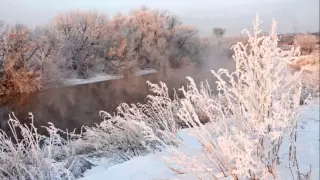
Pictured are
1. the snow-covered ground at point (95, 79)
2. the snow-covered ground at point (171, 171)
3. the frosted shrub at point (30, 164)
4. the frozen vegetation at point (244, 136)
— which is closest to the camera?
the frozen vegetation at point (244, 136)

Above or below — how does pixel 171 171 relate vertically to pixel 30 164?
above

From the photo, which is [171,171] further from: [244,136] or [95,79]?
[95,79]

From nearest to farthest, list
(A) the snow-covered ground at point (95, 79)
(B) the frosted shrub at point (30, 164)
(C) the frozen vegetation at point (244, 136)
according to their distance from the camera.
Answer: (C) the frozen vegetation at point (244, 136) < (B) the frosted shrub at point (30, 164) < (A) the snow-covered ground at point (95, 79)

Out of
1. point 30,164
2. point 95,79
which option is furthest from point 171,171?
point 95,79

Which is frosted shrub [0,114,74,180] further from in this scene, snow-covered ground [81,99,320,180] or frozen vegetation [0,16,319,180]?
snow-covered ground [81,99,320,180]

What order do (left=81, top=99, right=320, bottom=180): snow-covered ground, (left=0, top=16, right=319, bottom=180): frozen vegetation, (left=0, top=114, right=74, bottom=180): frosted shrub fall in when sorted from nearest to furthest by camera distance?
(left=0, top=16, right=319, bottom=180): frozen vegetation, (left=81, top=99, right=320, bottom=180): snow-covered ground, (left=0, top=114, right=74, bottom=180): frosted shrub

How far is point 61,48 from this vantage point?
577 centimetres

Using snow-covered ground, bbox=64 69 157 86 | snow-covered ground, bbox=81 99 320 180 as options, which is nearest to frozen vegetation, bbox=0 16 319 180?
snow-covered ground, bbox=81 99 320 180

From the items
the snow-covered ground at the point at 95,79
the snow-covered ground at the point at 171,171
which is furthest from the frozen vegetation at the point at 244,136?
the snow-covered ground at the point at 95,79

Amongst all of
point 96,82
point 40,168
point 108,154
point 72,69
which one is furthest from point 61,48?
point 40,168

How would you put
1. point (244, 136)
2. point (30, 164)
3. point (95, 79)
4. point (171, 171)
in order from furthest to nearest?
1. point (95, 79)
2. point (30, 164)
3. point (171, 171)
4. point (244, 136)

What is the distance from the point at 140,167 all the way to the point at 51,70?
3.64 metres

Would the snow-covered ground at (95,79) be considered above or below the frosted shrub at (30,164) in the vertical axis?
below

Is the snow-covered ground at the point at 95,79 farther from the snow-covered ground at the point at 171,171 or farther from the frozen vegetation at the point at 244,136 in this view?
the snow-covered ground at the point at 171,171
